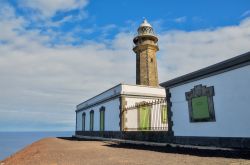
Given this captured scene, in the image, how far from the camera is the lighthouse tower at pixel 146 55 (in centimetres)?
2564

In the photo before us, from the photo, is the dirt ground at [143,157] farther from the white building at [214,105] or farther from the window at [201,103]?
the window at [201,103]

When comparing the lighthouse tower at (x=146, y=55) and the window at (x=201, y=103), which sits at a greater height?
the lighthouse tower at (x=146, y=55)

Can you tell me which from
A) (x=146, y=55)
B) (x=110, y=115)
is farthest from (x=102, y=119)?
(x=146, y=55)

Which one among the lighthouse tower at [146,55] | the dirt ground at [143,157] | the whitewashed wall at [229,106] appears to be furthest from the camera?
the lighthouse tower at [146,55]

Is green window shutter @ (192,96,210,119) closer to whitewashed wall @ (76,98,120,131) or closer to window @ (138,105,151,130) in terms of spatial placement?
window @ (138,105,151,130)

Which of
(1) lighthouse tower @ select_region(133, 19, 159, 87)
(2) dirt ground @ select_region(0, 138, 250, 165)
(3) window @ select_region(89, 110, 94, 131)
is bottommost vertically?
(2) dirt ground @ select_region(0, 138, 250, 165)

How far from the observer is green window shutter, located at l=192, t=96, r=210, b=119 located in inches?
441

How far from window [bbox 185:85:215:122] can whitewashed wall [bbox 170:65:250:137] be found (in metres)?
0.20

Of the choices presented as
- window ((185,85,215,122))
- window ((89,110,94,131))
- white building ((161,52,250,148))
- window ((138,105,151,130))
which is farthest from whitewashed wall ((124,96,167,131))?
window ((89,110,94,131))

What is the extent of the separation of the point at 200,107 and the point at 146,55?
51.5 feet

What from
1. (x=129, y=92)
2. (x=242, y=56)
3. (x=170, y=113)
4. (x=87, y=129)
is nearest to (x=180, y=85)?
(x=170, y=113)

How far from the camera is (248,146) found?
9.09 meters

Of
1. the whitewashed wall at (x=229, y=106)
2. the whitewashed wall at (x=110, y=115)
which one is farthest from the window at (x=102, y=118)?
the whitewashed wall at (x=229, y=106)

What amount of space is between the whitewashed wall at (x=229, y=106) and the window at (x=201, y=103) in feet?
0.65
